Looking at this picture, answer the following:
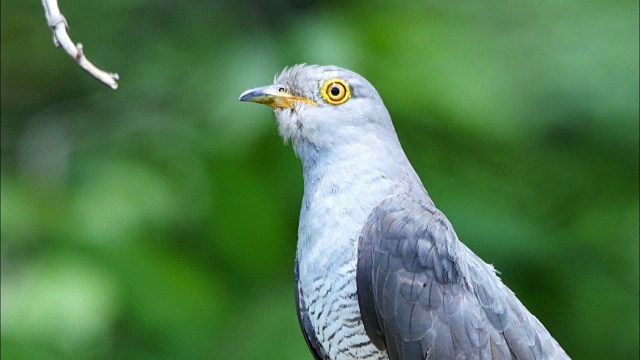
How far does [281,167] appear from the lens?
6324 mm

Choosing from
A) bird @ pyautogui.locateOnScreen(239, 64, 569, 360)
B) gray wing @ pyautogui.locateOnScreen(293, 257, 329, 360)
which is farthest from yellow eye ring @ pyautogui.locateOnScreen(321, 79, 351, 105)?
gray wing @ pyautogui.locateOnScreen(293, 257, 329, 360)

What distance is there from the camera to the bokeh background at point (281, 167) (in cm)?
605

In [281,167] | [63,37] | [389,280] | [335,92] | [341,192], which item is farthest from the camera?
[281,167]

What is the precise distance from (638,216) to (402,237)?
3.30 meters

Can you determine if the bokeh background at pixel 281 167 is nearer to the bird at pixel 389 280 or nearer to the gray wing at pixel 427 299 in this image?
the bird at pixel 389 280

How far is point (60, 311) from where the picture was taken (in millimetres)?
5426

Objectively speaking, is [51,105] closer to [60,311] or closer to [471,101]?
[60,311]

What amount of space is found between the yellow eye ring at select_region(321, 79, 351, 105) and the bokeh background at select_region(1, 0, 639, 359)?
5.31ft

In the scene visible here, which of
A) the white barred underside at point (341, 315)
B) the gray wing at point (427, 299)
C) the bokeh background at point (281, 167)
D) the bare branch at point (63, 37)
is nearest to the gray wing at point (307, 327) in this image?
the white barred underside at point (341, 315)

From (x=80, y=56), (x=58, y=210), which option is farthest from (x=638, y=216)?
(x=80, y=56)

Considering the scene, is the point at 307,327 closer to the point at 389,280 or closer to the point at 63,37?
the point at 389,280

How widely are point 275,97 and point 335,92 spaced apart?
0.86ft

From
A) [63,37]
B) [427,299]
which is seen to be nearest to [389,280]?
[427,299]

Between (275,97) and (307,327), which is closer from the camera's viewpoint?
(307,327)
